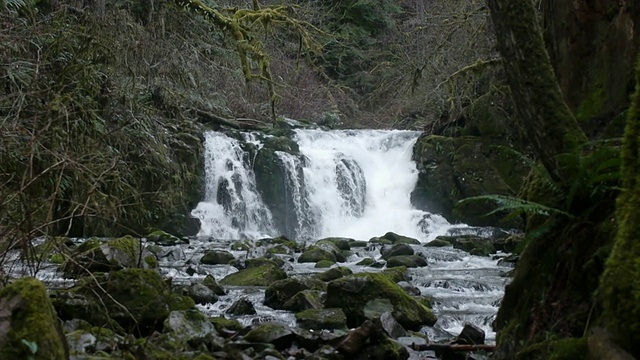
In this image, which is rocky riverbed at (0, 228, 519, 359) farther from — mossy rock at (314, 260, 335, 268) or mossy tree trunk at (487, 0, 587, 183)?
mossy tree trunk at (487, 0, 587, 183)

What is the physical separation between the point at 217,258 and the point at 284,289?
3.54m

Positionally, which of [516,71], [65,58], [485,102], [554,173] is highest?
[485,102]

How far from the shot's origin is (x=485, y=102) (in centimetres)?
1550

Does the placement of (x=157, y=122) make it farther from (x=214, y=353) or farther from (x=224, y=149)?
(x=224, y=149)

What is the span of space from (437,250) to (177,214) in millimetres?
6063

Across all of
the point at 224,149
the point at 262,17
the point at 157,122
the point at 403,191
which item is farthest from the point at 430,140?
the point at 157,122

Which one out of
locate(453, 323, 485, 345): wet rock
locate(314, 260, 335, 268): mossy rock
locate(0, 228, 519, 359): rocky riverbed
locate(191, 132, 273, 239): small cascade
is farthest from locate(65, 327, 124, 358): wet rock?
locate(191, 132, 273, 239): small cascade

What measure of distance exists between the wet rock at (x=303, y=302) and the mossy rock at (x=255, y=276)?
1.53m

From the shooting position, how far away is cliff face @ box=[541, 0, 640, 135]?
3832mm

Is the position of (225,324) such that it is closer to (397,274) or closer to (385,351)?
(385,351)

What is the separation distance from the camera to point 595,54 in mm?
4043

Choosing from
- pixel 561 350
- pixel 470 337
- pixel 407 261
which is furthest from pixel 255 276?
pixel 561 350

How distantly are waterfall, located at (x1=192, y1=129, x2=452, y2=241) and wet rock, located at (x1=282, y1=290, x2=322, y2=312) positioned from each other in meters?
9.16

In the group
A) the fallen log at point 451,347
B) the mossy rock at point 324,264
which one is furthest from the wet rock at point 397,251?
the fallen log at point 451,347
